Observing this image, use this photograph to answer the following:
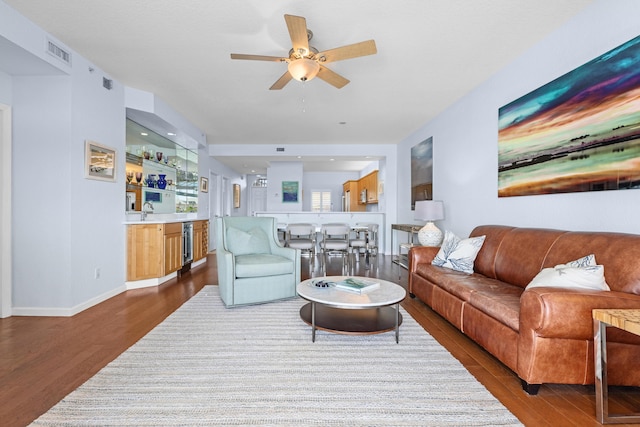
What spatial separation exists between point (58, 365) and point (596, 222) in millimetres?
4070

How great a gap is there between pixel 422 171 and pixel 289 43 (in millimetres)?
3631

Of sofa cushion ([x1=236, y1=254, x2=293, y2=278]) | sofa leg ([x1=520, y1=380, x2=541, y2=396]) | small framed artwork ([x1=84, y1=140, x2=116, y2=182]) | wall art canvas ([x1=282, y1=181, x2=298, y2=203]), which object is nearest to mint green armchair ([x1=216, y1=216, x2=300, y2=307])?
sofa cushion ([x1=236, y1=254, x2=293, y2=278])

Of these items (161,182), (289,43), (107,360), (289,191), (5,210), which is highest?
(289,43)

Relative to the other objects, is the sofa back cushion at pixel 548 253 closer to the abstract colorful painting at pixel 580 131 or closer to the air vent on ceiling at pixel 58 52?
the abstract colorful painting at pixel 580 131

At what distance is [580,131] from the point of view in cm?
237

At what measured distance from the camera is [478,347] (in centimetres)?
232

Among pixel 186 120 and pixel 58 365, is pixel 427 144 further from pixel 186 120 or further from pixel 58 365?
pixel 58 365

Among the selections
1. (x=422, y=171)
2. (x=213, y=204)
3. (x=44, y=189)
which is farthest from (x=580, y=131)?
(x=213, y=204)

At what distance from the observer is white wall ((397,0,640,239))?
2.15 m

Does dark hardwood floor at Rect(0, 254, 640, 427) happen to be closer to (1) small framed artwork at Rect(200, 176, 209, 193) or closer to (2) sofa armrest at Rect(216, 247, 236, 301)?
(2) sofa armrest at Rect(216, 247, 236, 301)

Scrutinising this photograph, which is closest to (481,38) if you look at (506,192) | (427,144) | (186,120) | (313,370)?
(506,192)

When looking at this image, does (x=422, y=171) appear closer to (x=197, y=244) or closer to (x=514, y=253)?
(x=514, y=253)

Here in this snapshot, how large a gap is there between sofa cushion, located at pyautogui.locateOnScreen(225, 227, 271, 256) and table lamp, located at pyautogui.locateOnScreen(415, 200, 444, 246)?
2190 mm

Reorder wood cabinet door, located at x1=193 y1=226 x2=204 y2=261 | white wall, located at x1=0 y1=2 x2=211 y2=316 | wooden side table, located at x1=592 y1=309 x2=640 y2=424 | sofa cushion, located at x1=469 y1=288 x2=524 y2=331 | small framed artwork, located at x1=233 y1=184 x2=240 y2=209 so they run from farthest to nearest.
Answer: small framed artwork, located at x1=233 y1=184 x2=240 y2=209
wood cabinet door, located at x1=193 y1=226 x2=204 y2=261
white wall, located at x1=0 y1=2 x2=211 y2=316
sofa cushion, located at x1=469 y1=288 x2=524 y2=331
wooden side table, located at x1=592 y1=309 x2=640 y2=424
